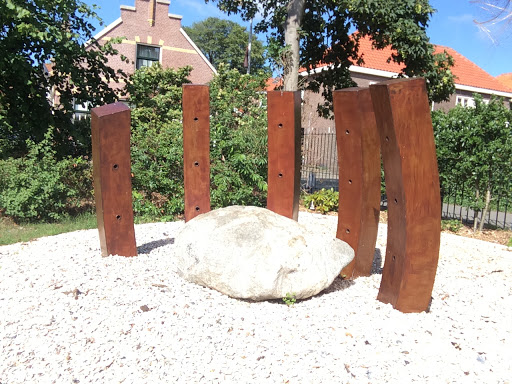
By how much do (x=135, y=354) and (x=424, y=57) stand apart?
9.97 meters

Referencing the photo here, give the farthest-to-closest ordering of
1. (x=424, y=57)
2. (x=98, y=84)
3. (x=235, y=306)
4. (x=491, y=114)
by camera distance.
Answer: (x=424, y=57), (x=98, y=84), (x=491, y=114), (x=235, y=306)

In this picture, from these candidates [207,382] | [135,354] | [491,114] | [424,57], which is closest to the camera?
[207,382]

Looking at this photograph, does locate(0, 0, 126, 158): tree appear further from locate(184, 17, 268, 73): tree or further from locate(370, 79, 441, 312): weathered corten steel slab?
locate(184, 17, 268, 73): tree

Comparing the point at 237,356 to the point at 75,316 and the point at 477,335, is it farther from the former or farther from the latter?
the point at 477,335

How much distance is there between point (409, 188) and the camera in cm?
307

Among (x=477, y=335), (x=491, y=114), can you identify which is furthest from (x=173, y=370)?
(x=491, y=114)

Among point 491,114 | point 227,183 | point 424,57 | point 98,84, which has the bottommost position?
point 227,183

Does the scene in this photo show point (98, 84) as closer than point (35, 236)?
No

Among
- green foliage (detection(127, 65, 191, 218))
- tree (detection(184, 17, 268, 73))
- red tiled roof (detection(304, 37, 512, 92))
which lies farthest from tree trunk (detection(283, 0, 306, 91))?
tree (detection(184, 17, 268, 73))

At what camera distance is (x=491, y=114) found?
7.96 m

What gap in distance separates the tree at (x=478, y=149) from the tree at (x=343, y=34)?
241 centimetres

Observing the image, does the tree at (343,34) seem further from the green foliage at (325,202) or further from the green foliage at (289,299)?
the green foliage at (289,299)

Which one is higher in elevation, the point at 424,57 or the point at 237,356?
the point at 424,57

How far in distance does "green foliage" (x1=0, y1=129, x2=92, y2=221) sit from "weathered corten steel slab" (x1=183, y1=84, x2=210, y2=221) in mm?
3667
